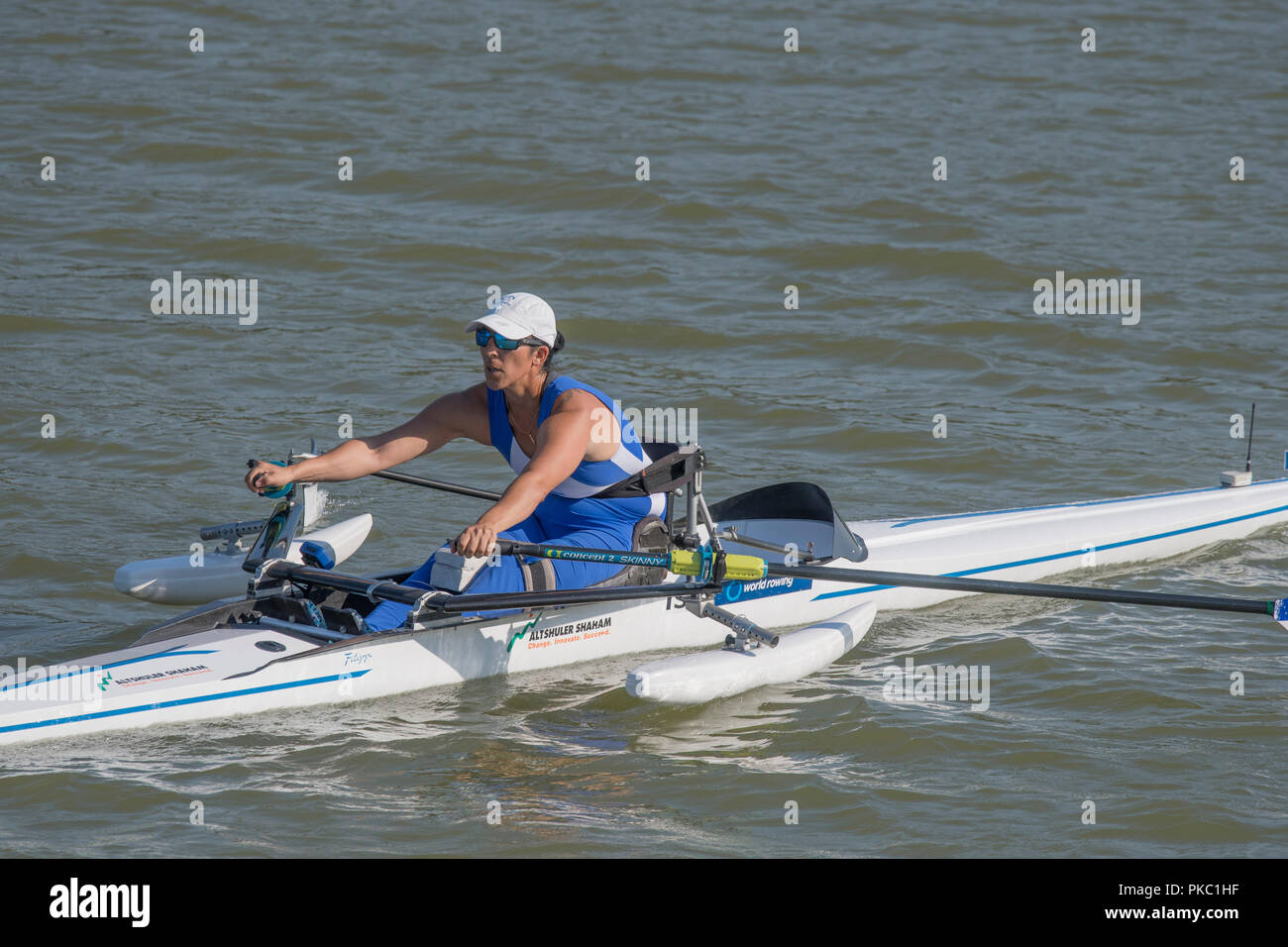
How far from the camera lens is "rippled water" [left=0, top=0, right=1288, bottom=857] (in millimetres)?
5832

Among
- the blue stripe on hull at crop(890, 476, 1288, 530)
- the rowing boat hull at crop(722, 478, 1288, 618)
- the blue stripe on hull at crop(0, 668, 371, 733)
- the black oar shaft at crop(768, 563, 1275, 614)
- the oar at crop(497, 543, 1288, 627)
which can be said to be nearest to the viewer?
the blue stripe on hull at crop(0, 668, 371, 733)

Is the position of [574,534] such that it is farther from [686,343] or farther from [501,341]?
[686,343]

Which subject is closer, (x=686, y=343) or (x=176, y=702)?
(x=176, y=702)

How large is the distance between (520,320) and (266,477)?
1.28 metres

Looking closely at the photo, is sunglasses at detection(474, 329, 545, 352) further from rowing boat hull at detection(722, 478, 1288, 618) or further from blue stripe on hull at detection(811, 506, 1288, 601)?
blue stripe on hull at detection(811, 506, 1288, 601)

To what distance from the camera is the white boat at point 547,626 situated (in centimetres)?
601

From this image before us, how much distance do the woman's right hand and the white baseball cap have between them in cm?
104

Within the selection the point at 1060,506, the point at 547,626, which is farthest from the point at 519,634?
the point at 1060,506

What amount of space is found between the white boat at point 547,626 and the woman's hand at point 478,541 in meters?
0.29

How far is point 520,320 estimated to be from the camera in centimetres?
634

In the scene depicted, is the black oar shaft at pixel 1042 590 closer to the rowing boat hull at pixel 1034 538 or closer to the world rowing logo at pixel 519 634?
the rowing boat hull at pixel 1034 538

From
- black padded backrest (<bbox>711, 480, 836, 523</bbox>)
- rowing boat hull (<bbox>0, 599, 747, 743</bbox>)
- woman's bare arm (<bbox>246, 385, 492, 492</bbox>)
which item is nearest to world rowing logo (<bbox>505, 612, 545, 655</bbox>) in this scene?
rowing boat hull (<bbox>0, 599, 747, 743</bbox>)

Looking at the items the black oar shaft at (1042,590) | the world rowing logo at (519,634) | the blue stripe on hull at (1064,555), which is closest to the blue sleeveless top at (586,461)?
the world rowing logo at (519,634)

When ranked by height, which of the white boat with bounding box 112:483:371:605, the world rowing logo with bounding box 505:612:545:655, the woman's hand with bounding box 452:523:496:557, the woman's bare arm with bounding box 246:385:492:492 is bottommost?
the world rowing logo with bounding box 505:612:545:655
